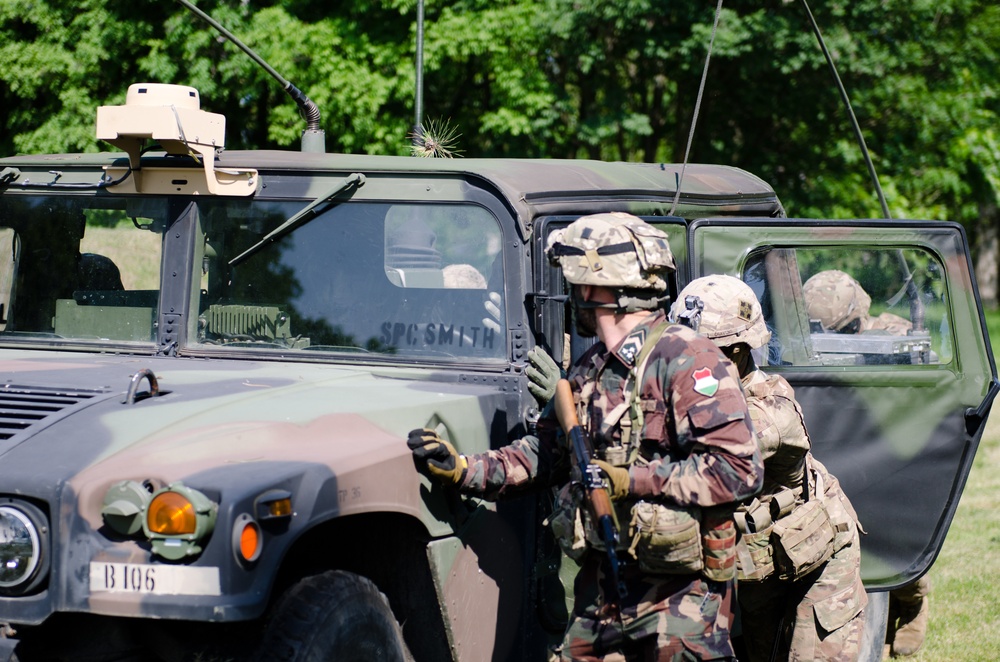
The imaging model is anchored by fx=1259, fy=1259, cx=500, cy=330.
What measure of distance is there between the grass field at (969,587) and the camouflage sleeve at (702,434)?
3020 millimetres

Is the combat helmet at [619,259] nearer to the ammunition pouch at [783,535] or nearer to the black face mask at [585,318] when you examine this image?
the black face mask at [585,318]

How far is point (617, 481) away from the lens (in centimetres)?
314

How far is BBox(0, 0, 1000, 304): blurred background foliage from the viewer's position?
15547 millimetres

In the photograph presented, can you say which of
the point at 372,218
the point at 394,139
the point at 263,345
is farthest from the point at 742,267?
the point at 394,139

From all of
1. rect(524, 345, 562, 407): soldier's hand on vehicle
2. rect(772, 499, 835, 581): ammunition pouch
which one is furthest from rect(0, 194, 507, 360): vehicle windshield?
rect(772, 499, 835, 581): ammunition pouch

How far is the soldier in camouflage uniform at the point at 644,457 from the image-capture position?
123 inches

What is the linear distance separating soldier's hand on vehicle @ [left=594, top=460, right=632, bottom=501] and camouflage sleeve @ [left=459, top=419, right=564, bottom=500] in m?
0.34

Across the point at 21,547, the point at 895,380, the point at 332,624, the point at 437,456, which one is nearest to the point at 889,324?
the point at 895,380

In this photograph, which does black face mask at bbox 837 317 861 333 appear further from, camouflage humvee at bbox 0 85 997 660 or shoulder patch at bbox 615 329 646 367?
shoulder patch at bbox 615 329 646 367

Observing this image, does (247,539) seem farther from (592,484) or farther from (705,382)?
(705,382)

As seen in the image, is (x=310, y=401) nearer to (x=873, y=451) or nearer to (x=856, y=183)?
(x=873, y=451)

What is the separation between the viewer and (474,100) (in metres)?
17.6

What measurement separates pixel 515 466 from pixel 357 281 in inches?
33.8

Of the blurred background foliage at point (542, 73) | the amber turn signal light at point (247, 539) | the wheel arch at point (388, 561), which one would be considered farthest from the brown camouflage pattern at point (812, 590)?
the blurred background foliage at point (542, 73)
